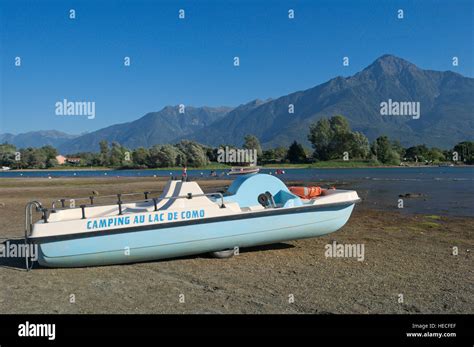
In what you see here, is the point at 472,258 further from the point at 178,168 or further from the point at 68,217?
the point at 178,168

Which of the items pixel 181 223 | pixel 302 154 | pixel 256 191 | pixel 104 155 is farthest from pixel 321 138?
pixel 181 223

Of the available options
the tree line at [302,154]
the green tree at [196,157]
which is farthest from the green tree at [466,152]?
the green tree at [196,157]

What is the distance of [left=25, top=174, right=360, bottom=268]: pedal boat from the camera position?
9.24m

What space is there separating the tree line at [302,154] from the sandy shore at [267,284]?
370 ft

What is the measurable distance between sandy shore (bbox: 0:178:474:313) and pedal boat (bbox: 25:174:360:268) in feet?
1.39

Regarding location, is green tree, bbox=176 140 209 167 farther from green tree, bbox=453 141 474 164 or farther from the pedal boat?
the pedal boat

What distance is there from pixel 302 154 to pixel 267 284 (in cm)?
14118

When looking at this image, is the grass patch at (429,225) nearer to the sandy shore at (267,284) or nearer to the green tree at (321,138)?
the sandy shore at (267,284)

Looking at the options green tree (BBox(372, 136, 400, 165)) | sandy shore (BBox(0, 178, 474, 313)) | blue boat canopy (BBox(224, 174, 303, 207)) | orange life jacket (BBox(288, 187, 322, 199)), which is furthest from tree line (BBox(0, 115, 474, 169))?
sandy shore (BBox(0, 178, 474, 313))

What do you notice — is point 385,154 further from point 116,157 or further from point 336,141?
point 116,157

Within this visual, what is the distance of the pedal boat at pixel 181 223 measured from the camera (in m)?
9.24

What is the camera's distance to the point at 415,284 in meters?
8.49

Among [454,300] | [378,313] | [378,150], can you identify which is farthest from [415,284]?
[378,150]

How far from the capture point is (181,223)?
9.91 m
